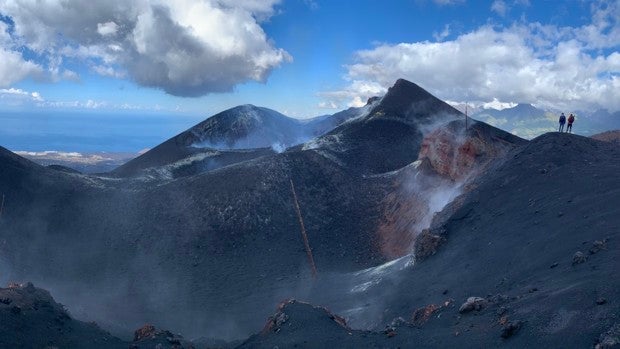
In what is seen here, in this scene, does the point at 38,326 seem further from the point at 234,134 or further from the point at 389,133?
the point at 234,134

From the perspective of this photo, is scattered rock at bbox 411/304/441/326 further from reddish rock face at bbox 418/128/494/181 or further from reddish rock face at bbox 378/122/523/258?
reddish rock face at bbox 418/128/494/181

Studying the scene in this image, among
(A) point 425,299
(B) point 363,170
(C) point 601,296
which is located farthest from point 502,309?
(B) point 363,170

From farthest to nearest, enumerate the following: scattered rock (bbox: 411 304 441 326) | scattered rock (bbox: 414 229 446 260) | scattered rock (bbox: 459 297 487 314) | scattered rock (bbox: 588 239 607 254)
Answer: scattered rock (bbox: 414 229 446 260), scattered rock (bbox: 411 304 441 326), scattered rock (bbox: 588 239 607 254), scattered rock (bbox: 459 297 487 314)

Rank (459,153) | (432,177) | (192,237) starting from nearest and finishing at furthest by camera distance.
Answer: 1. (192,237)
2. (459,153)
3. (432,177)

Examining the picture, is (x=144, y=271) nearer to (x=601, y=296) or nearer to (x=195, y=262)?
(x=195, y=262)

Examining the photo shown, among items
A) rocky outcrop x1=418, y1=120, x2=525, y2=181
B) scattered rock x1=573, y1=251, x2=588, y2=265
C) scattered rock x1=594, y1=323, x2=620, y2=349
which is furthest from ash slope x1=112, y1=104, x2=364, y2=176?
scattered rock x1=594, y1=323, x2=620, y2=349

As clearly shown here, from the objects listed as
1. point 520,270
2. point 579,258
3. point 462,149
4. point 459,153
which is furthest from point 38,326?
point 462,149
